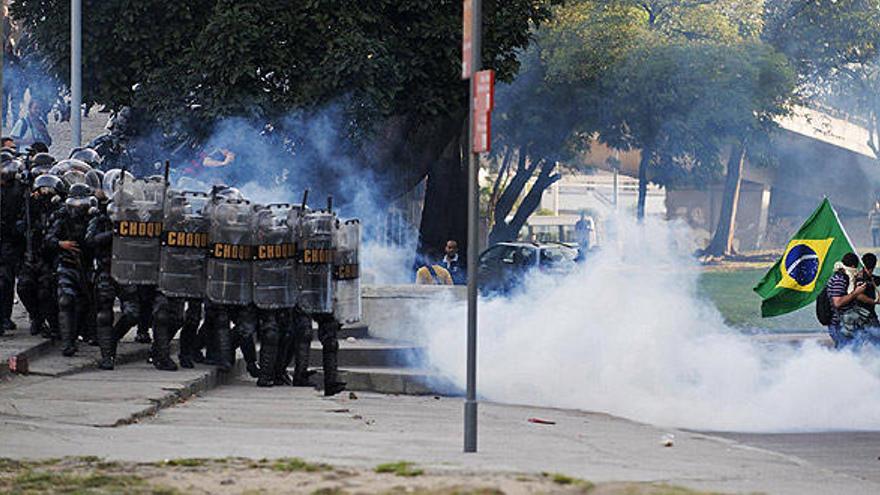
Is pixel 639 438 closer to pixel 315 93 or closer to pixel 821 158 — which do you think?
pixel 315 93

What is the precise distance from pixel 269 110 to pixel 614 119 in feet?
→ 60.8

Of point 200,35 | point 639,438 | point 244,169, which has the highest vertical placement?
point 200,35

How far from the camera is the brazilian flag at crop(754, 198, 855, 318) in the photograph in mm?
18312

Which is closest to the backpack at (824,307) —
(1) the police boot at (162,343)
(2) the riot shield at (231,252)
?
(2) the riot shield at (231,252)

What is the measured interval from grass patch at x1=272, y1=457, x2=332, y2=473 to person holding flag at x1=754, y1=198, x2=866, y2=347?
9752 millimetres

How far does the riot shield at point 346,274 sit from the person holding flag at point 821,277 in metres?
5.12

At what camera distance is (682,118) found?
40.3 m

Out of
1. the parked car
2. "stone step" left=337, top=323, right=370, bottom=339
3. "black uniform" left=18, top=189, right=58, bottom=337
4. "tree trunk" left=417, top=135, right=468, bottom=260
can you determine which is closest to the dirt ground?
"black uniform" left=18, top=189, right=58, bottom=337

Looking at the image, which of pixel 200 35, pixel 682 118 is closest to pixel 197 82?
pixel 200 35

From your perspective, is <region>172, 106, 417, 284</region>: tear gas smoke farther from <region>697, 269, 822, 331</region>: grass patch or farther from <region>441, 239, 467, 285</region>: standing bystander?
<region>697, 269, 822, 331</region>: grass patch

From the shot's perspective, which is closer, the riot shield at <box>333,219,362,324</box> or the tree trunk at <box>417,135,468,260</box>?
the riot shield at <box>333,219,362,324</box>

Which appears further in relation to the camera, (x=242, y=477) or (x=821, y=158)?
(x=821, y=158)

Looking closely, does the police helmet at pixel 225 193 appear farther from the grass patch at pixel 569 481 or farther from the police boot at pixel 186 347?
the grass patch at pixel 569 481

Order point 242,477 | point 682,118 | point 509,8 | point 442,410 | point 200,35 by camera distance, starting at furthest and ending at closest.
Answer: point 682,118, point 509,8, point 200,35, point 442,410, point 242,477
